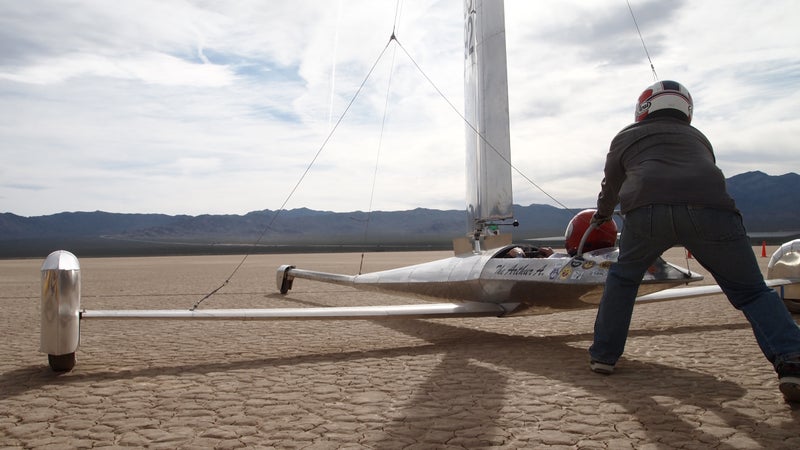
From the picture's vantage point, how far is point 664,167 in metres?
4.32

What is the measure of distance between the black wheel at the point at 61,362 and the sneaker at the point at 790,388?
16.6 feet

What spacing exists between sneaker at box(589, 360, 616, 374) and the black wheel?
410 cm

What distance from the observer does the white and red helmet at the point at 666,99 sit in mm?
4590

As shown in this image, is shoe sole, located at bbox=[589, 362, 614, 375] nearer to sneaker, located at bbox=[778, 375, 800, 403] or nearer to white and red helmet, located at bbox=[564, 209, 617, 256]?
sneaker, located at bbox=[778, 375, 800, 403]

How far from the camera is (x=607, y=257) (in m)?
5.67

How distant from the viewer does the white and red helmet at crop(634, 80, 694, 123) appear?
181 inches

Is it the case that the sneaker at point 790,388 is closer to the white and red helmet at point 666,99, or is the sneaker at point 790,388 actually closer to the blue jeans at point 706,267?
the blue jeans at point 706,267

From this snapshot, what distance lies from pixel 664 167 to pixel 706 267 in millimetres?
734

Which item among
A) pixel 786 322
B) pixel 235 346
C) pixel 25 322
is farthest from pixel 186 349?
pixel 786 322

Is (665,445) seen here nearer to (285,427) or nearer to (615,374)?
(615,374)

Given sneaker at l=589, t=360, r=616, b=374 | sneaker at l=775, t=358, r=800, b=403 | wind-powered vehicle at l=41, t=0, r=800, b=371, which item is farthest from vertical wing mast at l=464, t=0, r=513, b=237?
sneaker at l=775, t=358, r=800, b=403

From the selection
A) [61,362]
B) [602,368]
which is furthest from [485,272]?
[61,362]

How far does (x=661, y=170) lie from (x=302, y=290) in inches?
440

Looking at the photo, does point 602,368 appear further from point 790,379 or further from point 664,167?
point 664,167
